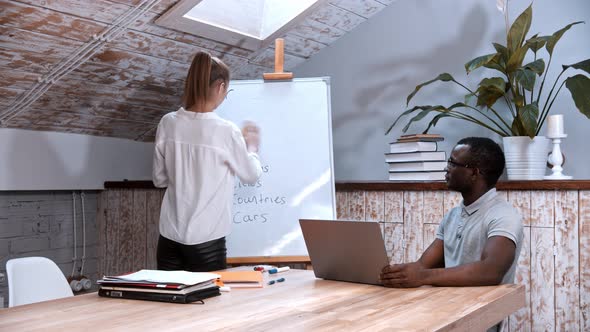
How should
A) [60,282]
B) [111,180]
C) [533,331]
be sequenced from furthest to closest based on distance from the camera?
[111,180] → [533,331] → [60,282]

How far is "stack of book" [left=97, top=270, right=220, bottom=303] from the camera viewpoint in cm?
176

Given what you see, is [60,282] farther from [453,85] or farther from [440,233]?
[453,85]

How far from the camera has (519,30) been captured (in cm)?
323

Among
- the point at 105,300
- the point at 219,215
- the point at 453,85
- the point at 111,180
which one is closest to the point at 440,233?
the point at 219,215

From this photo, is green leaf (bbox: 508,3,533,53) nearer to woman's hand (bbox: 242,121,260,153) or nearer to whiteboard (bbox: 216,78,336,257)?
whiteboard (bbox: 216,78,336,257)

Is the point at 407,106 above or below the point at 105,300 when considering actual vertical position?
above

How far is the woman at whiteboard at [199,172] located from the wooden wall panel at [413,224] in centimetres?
106

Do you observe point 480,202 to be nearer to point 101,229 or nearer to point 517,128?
point 517,128

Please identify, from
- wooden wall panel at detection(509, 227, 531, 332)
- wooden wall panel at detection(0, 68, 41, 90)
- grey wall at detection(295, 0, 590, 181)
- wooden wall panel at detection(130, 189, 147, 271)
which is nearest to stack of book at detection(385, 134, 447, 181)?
grey wall at detection(295, 0, 590, 181)

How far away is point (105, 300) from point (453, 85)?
269cm

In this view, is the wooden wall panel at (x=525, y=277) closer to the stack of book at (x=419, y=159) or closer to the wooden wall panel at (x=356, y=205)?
the stack of book at (x=419, y=159)

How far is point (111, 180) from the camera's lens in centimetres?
427

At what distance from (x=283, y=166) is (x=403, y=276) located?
1.46m

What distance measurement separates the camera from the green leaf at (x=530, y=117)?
3.06m
